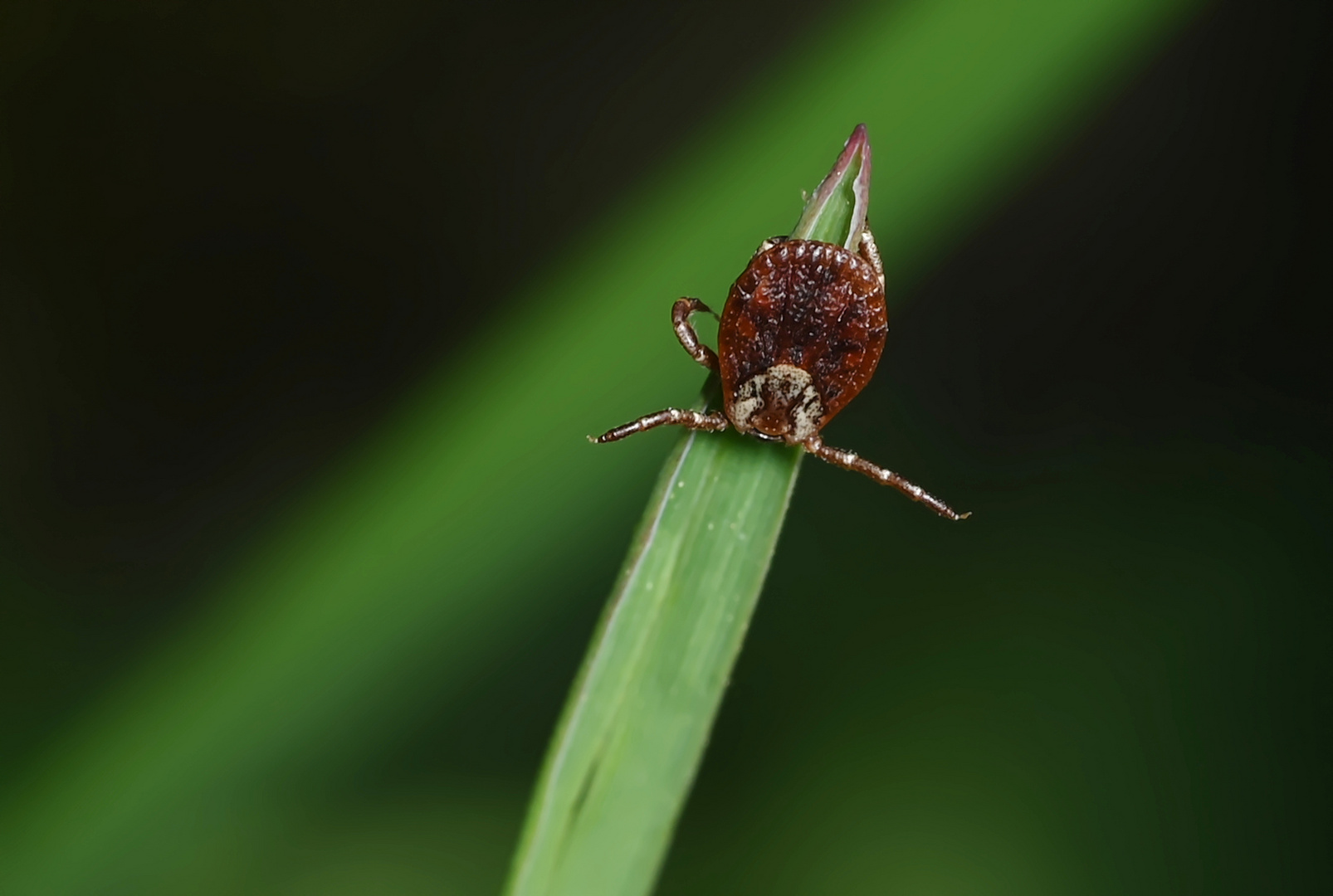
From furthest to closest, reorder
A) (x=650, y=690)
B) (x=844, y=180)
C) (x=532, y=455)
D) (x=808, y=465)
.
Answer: (x=808, y=465) → (x=532, y=455) → (x=844, y=180) → (x=650, y=690)

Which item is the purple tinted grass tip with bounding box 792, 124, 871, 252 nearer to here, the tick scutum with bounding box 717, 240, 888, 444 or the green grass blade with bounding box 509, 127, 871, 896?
the tick scutum with bounding box 717, 240, 888, 444

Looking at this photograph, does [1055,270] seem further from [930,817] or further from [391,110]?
[391,110]

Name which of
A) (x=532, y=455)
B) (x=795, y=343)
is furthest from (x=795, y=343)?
(x=532, y=455)

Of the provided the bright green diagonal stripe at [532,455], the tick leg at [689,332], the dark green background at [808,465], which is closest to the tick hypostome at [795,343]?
the tick leg at [689,332]

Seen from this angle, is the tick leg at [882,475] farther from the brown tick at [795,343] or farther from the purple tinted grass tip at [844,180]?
the purple tinted grass tip at [844,180]

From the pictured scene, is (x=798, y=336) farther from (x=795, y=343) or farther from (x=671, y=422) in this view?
(x=671, y=422)

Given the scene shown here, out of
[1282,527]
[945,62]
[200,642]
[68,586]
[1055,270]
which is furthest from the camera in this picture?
[1055,270]

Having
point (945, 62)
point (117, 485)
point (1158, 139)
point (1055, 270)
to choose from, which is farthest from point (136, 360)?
point (1158, 139)
